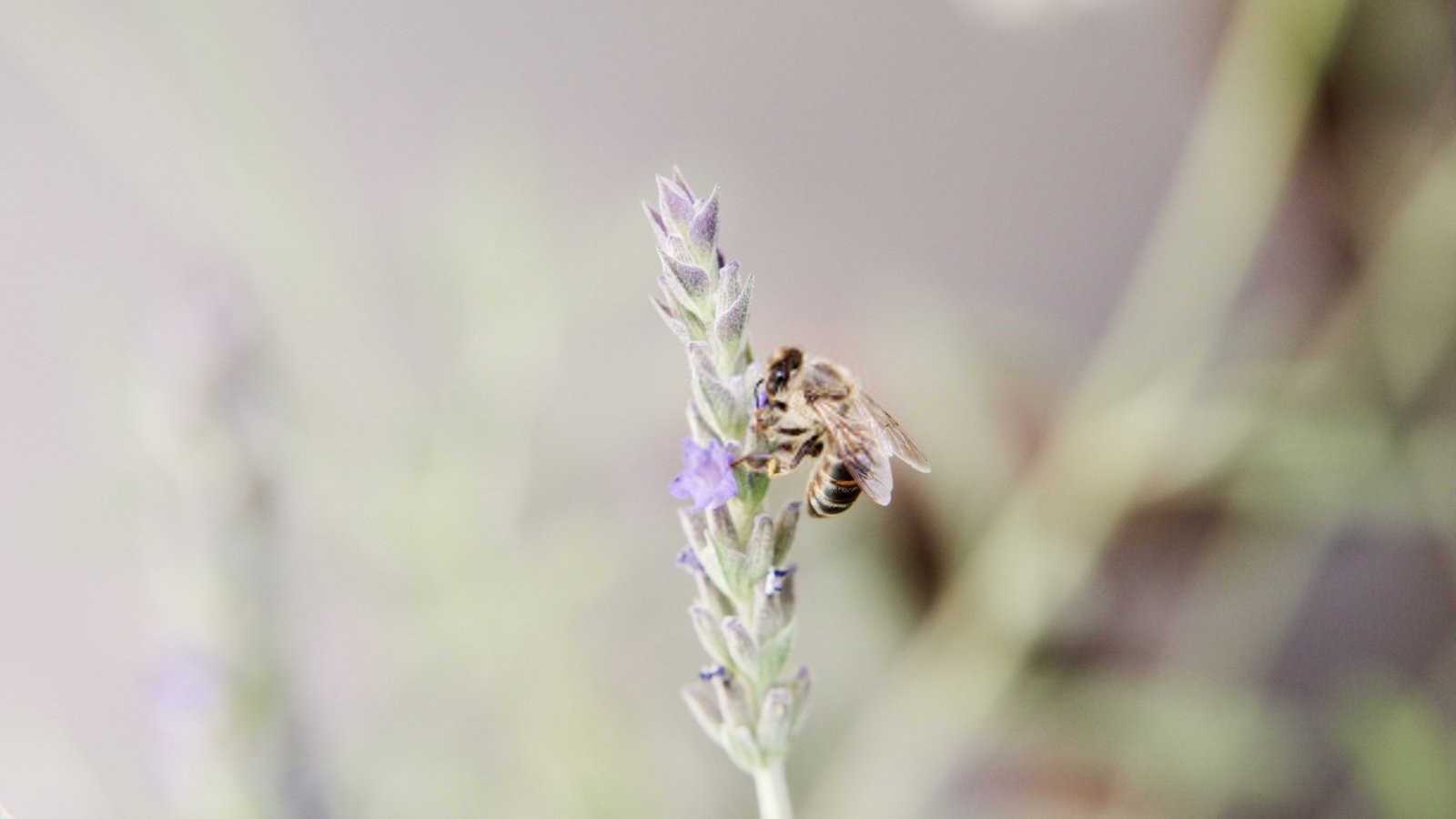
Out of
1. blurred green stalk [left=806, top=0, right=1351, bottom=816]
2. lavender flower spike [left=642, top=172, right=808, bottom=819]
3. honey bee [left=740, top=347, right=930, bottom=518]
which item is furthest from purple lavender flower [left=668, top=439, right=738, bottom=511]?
blurred green stalk [left=806, top=0, right=1351, bottom=816]

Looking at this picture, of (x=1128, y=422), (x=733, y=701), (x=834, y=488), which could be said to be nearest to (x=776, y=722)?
(x=733, y=701)

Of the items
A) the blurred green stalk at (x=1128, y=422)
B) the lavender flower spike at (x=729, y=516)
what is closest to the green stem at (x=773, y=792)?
the lavender flower spike at (x=729, y=516)

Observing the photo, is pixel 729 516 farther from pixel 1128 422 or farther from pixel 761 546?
pixel 1128 422

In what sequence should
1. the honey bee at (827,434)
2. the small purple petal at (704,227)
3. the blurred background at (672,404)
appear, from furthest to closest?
the blurred background at (672,404)
the honey bee at (827,434)
the small purple petal at (704,227)

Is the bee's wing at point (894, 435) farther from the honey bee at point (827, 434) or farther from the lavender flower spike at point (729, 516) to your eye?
the lavender flower spike at point (729, 516)

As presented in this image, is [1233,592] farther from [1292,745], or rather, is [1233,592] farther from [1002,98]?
[1002,98]

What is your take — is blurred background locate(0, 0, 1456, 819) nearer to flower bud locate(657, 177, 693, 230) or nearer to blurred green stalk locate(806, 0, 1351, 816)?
blurred green stalk locate(806, 0, 1351, 816)

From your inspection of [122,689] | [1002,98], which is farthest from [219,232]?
[1002,98]
